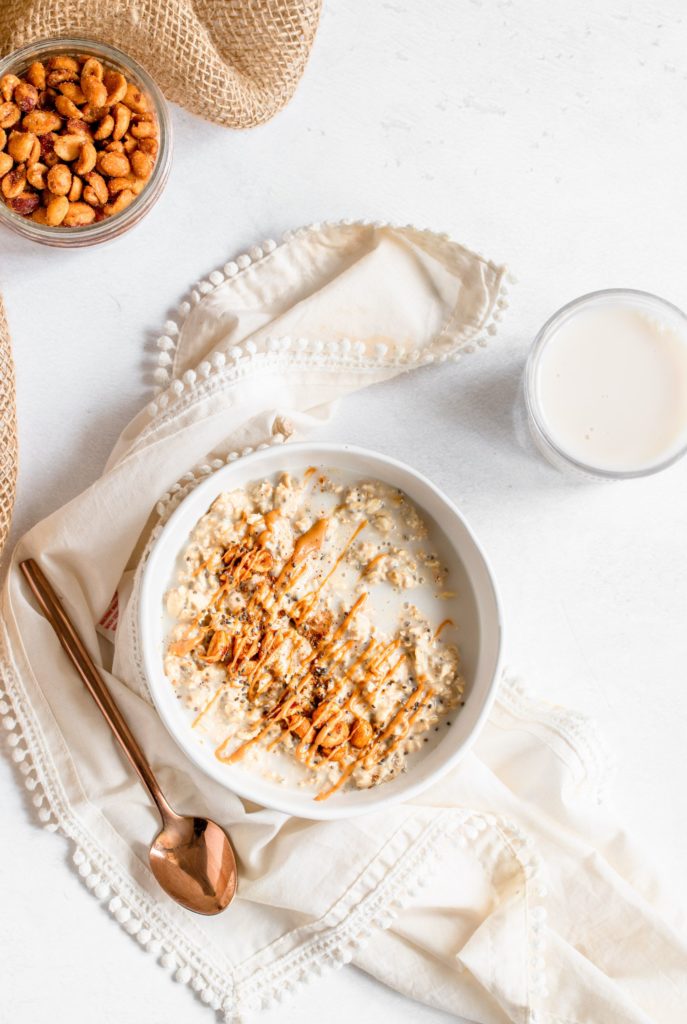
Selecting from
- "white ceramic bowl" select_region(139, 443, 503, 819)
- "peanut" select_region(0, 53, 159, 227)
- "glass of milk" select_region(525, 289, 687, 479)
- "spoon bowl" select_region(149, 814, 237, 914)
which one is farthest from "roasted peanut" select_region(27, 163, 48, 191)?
"spoon bowl" select_region(149, 814, 237, 914)

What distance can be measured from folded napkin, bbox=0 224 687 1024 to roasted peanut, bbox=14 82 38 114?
0.82 ft

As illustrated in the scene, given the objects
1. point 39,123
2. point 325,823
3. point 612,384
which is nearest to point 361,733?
point 325,823

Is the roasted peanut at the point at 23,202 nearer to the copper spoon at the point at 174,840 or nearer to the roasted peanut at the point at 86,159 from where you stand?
the roasted peanut at the point at 86,159

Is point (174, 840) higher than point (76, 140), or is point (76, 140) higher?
point (76, 140)

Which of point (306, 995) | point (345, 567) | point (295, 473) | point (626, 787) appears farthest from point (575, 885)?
point (295, 473)

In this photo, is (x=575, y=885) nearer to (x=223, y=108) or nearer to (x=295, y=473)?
(x=295, y=473)

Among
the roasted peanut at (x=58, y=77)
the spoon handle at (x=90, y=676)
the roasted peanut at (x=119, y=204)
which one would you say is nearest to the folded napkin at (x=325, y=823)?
the spoon handle at (x=90, y=676)

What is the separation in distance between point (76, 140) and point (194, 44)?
163 millimetres

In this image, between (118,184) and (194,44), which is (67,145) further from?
(194,44)

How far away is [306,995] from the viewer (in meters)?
1.15

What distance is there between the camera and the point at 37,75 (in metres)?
1.07

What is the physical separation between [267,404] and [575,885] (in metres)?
0.62

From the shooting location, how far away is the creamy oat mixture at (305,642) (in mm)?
1087

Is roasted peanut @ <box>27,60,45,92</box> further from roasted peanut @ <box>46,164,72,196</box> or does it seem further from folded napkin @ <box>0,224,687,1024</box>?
folded napkin @ <box>0,224,687,1024</box>
